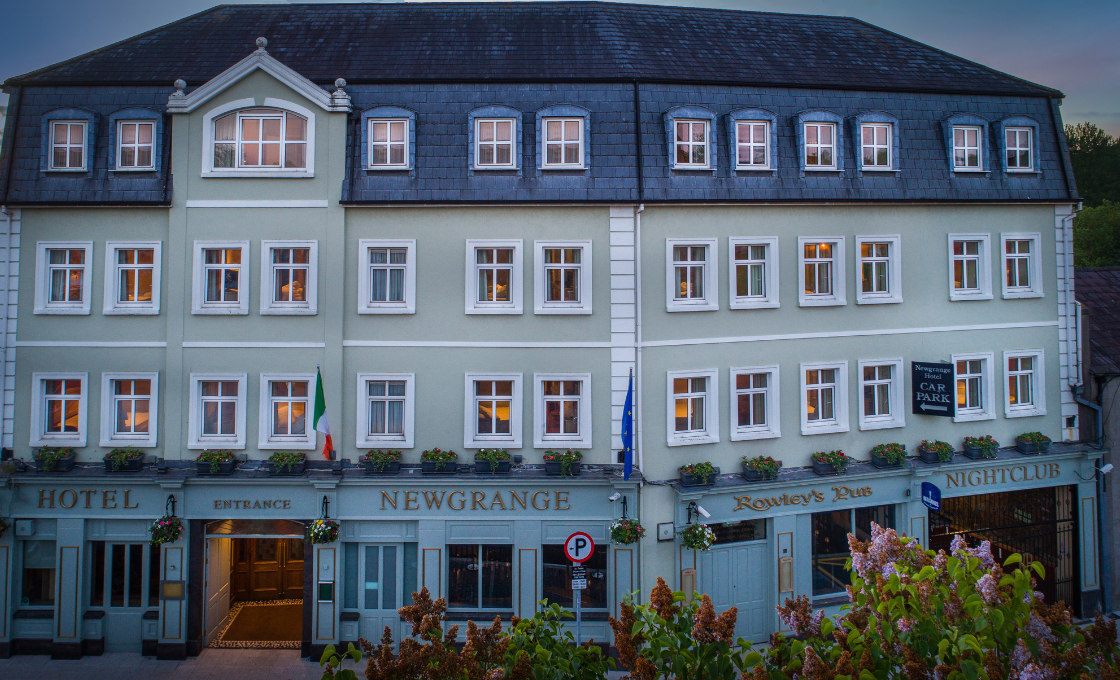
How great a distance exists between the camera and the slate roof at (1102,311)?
16.7 meters

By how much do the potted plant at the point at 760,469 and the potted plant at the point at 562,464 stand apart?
150 inches

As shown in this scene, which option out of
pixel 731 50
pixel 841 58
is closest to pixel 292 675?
pixel 731 50

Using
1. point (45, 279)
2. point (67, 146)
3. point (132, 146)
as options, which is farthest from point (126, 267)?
point (67, 146)

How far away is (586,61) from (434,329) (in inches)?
287

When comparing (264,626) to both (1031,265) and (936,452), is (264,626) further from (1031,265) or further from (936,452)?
(1031,265)

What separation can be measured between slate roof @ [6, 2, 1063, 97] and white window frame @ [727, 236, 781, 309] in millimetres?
3713

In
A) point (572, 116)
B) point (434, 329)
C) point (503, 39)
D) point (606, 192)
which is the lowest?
point (434, 329)

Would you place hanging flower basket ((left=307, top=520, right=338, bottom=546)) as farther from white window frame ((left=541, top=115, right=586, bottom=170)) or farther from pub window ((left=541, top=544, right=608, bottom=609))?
white window frame ((left=541, top=115, right=586, bottom=170))

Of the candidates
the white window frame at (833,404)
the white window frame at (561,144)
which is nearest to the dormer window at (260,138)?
the white window frame at (561,144)

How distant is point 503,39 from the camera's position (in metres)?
16.5

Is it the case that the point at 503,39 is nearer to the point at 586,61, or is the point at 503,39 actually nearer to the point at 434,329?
the point at 586,61

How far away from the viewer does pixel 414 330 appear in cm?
1454

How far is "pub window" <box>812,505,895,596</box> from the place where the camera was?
50.6ft

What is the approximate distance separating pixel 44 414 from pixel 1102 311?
26491mm
